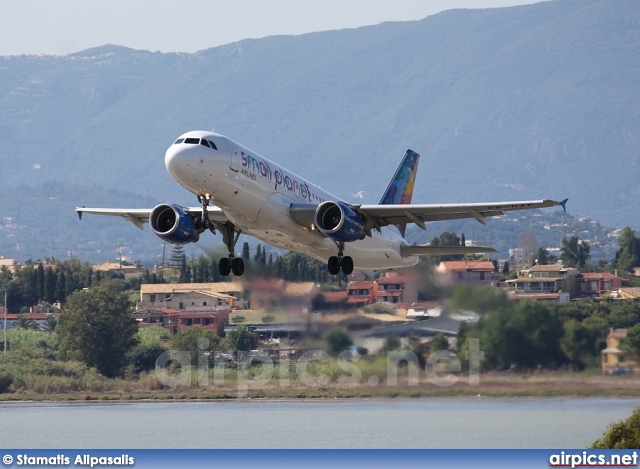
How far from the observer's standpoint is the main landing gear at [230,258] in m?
44.1

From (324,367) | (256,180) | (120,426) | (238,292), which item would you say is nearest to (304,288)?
(238,292)

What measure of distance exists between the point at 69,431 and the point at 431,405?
19.5m

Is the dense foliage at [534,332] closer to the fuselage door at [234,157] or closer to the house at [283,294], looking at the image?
the house at [283,294]

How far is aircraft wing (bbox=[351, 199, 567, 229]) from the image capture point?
137 feet

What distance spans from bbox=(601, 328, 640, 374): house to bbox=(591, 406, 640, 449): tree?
10.8 feet

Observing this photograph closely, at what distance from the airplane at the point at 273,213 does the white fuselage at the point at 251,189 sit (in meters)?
0.03

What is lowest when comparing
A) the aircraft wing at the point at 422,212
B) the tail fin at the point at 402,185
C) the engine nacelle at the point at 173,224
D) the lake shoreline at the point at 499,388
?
the lake shoreline at the point at 499,388

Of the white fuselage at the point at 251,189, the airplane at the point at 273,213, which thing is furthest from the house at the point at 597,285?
the white fuselage at the point at 251,189

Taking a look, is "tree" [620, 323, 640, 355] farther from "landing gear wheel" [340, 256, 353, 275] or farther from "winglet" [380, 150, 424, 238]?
"winglet" [380, 150, 424, 238]

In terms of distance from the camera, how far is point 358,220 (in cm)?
4212

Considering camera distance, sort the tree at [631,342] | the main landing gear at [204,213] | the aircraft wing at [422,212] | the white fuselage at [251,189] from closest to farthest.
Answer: the white fuselage at [251,189] < the main landing gear at [204,213] < the aircraft wing at [422,212] < the tree at [631,342]

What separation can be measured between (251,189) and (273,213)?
1292 mm

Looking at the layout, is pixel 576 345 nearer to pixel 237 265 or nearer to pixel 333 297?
pixel 333 297

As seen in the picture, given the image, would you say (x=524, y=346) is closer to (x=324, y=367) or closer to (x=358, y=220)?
(x=358, y=220)
